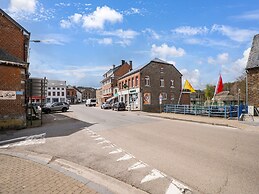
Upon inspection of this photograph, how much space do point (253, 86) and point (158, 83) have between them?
1962 centimetres

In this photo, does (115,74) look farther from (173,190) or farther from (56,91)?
(173,190)

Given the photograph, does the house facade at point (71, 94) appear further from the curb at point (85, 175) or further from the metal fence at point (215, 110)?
the curb at point (85, 175)

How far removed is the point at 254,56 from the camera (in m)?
24.1

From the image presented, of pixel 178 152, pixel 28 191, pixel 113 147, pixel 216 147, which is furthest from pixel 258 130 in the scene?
pixel 28 191

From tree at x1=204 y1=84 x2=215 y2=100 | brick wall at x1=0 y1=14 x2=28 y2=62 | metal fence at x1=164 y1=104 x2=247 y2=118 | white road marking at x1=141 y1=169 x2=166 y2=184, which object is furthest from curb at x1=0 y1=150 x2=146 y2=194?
tree at x1=204 y1=84 x2=215 y2=100

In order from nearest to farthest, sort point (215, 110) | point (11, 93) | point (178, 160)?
point (178, 160) < point (11, 93) < point (215, 110)

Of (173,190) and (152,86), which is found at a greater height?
(152,86)

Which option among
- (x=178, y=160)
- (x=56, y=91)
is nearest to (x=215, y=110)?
(x=178, y=160)

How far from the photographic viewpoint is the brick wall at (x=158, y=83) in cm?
3876

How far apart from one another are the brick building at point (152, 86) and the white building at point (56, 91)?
58.6m

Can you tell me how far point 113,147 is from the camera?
8531mm

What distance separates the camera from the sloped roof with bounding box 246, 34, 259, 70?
23116 millimetres

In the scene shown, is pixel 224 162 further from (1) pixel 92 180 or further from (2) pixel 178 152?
(1) pixel 92 180

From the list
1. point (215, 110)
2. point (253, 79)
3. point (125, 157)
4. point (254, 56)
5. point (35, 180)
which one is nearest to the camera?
point (35, 180)
